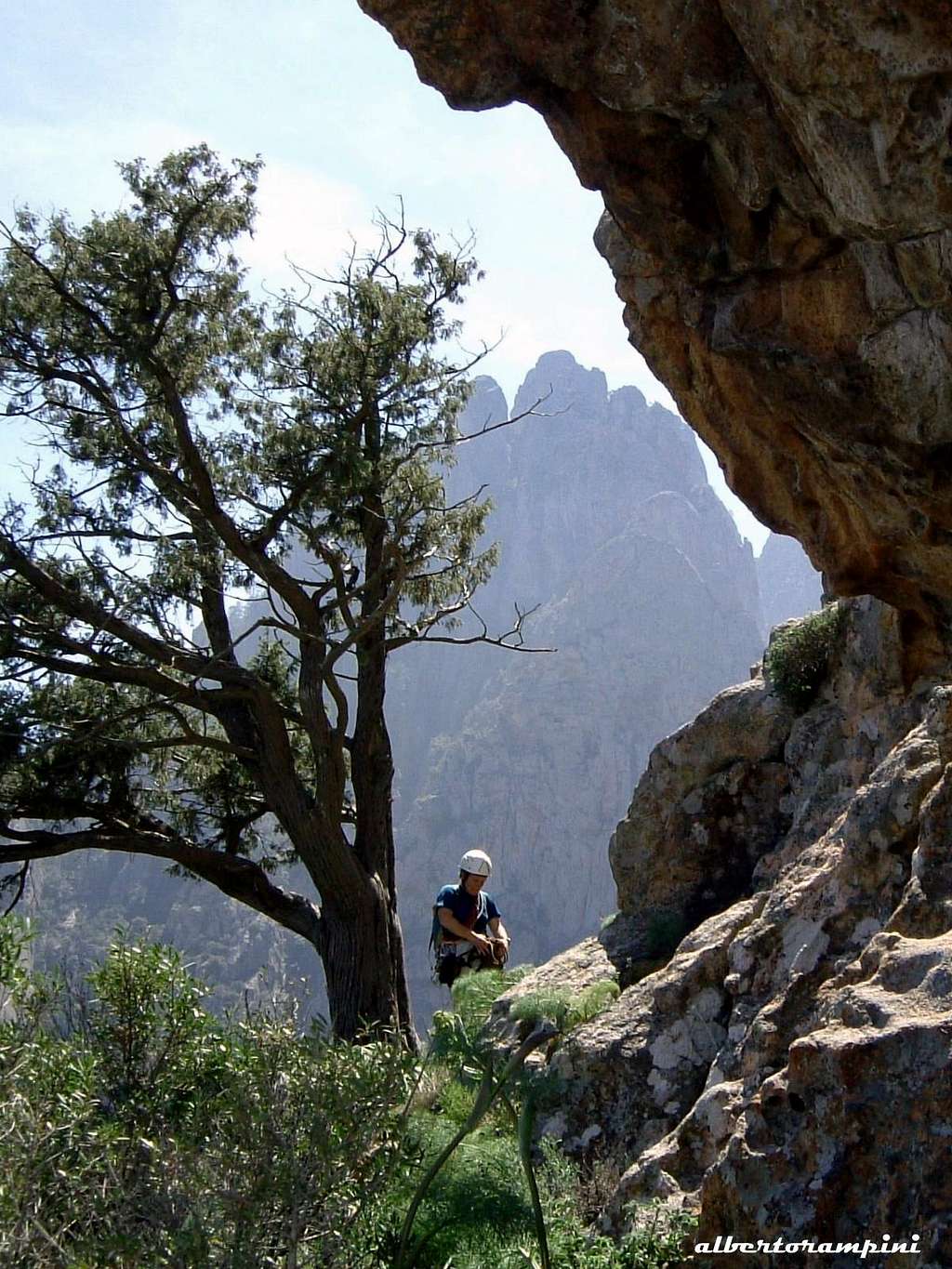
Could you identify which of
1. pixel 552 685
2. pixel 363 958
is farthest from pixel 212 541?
pixel 552 685

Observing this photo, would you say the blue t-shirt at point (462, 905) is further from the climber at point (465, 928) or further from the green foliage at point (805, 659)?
the green foliage at point (805, 659)

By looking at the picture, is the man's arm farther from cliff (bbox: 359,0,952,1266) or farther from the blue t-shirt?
cliff (bbox: 359,0,952,1266)

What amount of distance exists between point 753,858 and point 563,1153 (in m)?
3.22

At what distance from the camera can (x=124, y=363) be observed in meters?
10.9

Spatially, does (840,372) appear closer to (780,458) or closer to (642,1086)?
(780,458)

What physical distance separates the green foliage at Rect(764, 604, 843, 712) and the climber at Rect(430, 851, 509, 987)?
8.40ft

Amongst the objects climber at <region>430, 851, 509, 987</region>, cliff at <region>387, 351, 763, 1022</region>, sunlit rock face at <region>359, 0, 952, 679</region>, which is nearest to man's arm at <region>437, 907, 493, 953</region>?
climber at <region>430, 851, 509, 987</region>

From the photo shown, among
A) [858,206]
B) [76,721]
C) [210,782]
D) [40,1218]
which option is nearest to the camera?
[40,1218]

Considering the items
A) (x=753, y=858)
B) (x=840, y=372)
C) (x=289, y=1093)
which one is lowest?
(x=289, y=1093)

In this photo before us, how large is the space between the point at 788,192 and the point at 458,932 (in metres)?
5.31

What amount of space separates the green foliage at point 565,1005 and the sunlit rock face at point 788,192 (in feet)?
9.20

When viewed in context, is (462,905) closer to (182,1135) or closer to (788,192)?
(182,1135)

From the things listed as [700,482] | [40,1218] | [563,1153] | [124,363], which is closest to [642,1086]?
[563,1153]

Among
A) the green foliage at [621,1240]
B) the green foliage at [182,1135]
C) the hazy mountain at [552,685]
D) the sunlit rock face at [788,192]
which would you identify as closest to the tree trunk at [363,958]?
the green foliage at [182,1135]
